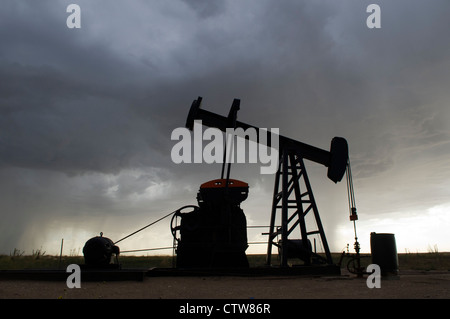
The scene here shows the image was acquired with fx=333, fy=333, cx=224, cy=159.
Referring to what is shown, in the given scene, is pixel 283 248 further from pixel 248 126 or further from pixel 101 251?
pixel 101 251

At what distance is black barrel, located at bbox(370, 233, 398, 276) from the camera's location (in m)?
9.22

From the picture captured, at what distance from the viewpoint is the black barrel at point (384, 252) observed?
30.2ft

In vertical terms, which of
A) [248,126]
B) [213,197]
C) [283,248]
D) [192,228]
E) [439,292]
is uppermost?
[248,126]

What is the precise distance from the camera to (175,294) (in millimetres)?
5961

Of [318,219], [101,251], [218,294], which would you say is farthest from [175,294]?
[318,219]

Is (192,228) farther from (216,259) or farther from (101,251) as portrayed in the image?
(101,251)

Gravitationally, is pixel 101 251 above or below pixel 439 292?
above

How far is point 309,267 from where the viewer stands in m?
9.76

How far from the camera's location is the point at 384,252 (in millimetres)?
9312
